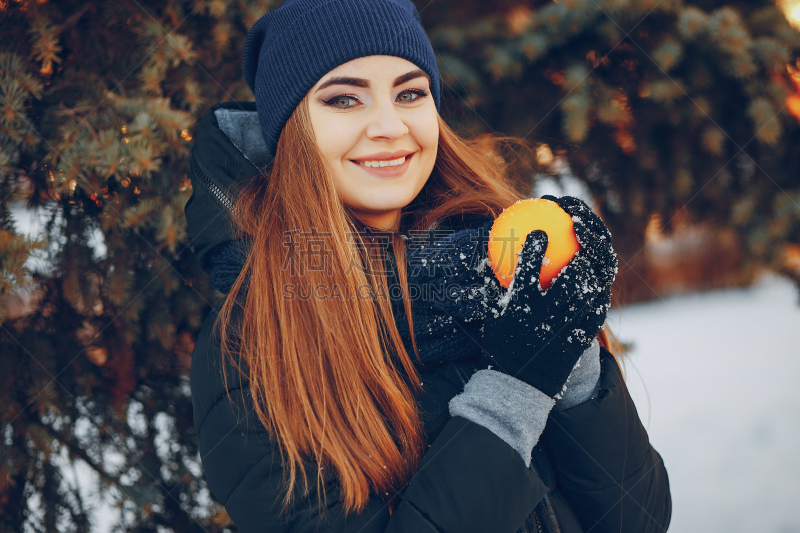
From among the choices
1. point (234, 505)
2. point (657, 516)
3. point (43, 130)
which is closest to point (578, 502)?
point (657, 516)

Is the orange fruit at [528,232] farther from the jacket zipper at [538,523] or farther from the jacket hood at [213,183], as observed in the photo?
the jacket hood at [213,183]

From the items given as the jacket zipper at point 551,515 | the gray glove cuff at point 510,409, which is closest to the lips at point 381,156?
the gray glove cuff at point 510,409

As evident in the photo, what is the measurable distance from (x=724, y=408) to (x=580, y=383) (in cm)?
342

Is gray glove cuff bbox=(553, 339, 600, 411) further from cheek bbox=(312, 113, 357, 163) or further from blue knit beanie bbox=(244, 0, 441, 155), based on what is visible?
blue knit beanie bbox=(244, 0, 441, 155)

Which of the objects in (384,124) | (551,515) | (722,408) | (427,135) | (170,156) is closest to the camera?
(551,515)

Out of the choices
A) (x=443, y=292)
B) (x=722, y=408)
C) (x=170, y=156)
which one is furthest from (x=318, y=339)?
(x=722, y=408)

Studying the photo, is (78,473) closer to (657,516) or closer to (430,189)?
(430,189)

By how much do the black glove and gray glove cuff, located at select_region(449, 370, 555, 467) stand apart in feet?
0.08

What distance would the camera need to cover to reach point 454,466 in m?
1.07

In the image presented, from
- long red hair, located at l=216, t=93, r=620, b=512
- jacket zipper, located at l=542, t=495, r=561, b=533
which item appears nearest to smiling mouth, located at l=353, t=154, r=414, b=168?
long red hair, located at l=216, t=93, r=620, b=512

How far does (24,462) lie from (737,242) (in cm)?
306

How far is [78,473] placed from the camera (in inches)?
77.5

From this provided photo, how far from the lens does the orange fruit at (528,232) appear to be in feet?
3.75

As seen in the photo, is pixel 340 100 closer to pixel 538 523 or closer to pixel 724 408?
pixel 538 523
